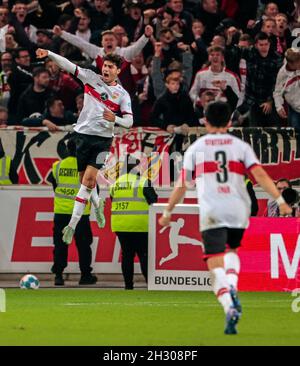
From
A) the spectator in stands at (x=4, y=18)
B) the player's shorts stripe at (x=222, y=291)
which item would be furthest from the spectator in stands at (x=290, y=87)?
the player's shorts stripe at (x=222, y=291)

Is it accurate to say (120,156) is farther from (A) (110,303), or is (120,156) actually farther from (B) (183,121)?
(A) (110,303)

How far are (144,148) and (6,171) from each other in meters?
2.44

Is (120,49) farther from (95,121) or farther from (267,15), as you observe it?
(95,121)

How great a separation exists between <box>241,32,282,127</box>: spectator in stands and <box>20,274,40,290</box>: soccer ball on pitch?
5242 mm

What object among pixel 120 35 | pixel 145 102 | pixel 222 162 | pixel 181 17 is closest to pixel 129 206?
pixel 145 102

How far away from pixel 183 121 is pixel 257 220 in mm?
3695

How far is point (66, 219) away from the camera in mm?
20734

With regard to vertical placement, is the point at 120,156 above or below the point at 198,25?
below

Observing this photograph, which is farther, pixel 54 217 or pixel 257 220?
pixel 54 217

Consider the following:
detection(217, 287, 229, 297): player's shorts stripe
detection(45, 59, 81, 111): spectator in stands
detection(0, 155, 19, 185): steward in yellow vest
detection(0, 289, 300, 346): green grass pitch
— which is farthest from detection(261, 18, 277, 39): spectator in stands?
detection(217, 287, 229, 297): player's shorts stripe

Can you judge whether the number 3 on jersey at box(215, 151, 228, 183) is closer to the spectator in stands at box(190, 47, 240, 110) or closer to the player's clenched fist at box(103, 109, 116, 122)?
the player's clenched fist at box(103, 109, 116, 122)

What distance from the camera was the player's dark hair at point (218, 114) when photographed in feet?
40.4

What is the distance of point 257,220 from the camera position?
18.8 meters

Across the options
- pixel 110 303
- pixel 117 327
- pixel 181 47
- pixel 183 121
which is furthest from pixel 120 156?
pixel 117 327
